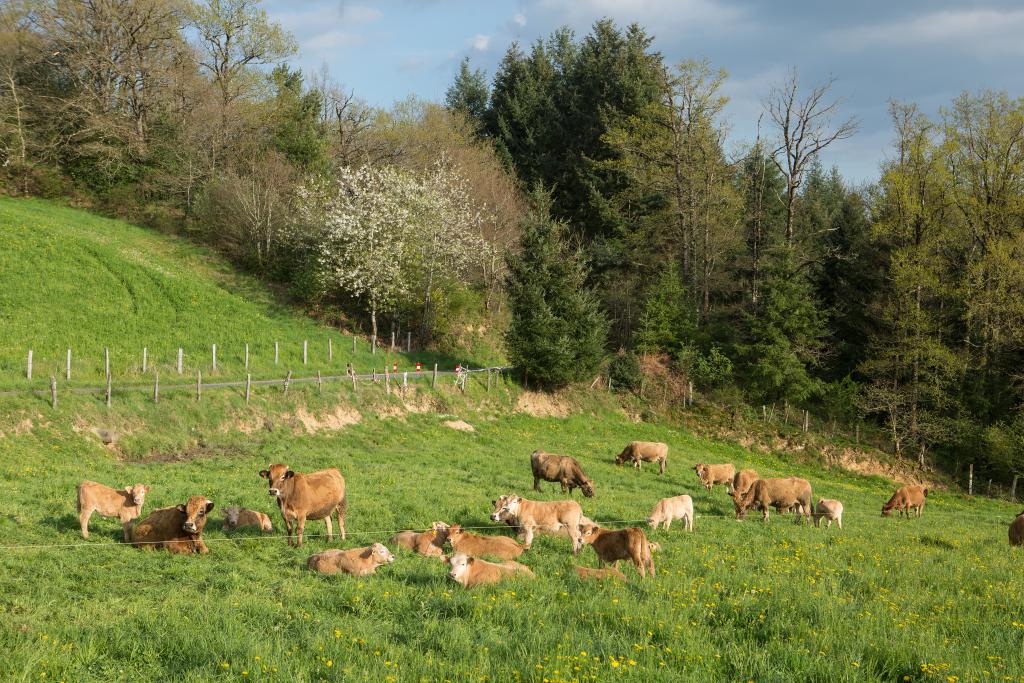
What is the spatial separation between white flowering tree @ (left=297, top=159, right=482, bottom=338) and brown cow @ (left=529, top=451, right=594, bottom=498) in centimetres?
2747

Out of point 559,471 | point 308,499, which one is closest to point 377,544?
point 308,499

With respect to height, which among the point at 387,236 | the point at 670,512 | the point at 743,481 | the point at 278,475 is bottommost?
the point at 743,481

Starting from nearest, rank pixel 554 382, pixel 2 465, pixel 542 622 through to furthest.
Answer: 1. pixel 542 622
2. pixel 2 465
3. pixel 554 382

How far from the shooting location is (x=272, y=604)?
1001 cm

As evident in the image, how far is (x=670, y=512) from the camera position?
17.9 metres

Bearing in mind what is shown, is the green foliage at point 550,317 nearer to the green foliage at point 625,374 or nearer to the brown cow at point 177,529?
the green foliage at point 625,374

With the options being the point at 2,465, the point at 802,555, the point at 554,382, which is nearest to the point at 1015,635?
the point at 802,555

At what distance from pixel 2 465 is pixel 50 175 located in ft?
162

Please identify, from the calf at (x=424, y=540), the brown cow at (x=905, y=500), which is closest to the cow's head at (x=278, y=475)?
the calf at (x=424, y=540)

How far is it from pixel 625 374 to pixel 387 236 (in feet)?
60.7

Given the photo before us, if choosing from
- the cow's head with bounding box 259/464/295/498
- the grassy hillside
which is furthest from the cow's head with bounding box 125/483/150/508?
the grassy hillside

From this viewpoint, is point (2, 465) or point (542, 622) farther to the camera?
point (2, 465)

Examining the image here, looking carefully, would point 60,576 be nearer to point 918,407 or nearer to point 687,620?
point 687,620

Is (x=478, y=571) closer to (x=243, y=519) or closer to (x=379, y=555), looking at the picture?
(x=379, y=555)
